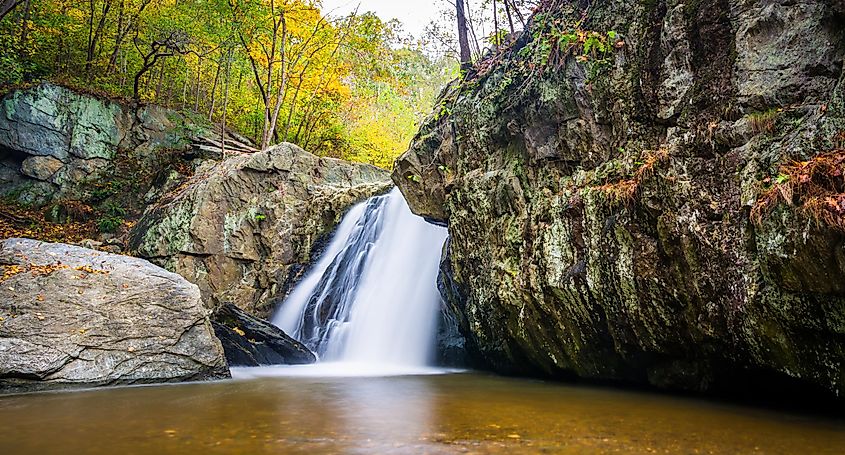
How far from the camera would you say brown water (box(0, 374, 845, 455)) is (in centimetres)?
339

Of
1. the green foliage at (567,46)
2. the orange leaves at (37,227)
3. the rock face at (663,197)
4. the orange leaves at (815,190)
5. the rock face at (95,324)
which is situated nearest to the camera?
the orange leaves at (815,190)

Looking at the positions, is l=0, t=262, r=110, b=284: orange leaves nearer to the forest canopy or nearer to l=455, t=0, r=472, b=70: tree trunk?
l=455, t=0, r=472, b=70: tree trunk

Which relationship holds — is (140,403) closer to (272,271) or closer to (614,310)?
(614,310)

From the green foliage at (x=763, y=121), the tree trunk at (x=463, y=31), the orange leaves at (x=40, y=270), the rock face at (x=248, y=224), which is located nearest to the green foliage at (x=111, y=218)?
the rock face at (x=248, y=224)

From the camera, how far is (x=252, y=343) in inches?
365

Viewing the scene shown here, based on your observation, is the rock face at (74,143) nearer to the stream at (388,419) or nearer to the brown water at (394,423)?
the stream at (388,419)

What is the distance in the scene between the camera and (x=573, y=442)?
351cm

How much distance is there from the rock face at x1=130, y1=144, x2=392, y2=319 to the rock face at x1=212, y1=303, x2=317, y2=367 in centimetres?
342

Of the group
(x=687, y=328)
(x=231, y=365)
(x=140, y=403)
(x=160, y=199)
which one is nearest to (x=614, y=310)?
(x=687, y=328)

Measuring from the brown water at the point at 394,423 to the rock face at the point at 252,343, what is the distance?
281 cm

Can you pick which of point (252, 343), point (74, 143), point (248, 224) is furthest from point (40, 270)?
point (74, 143)

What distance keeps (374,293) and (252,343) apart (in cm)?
307

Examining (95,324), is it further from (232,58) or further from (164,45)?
(232,58)

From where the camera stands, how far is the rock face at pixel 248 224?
42.2ft
